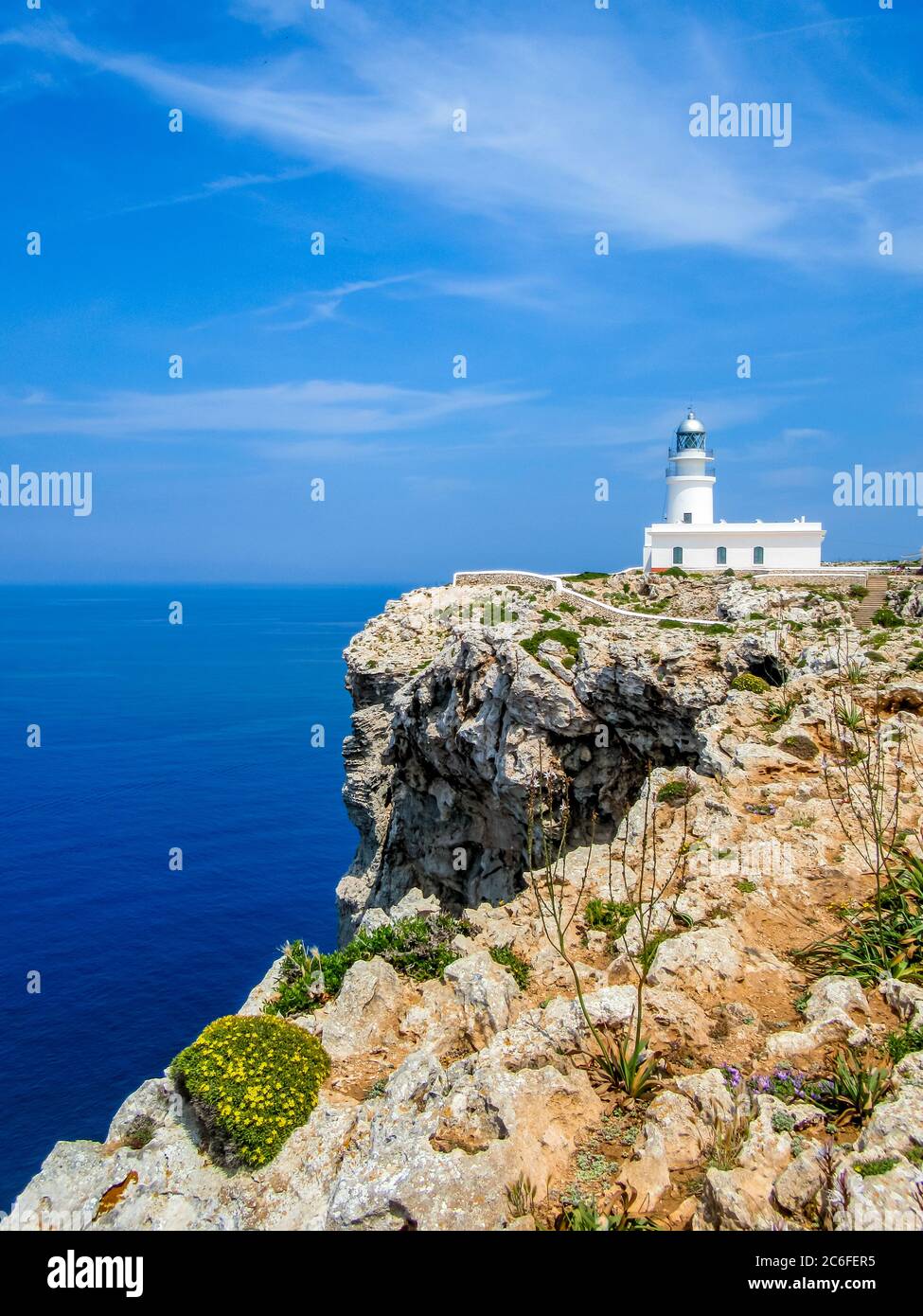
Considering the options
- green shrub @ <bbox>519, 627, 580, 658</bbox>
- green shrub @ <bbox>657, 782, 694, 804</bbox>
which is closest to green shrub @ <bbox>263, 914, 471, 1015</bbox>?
green shrub @ <bbox>657, 782, 694, 804</bbox>

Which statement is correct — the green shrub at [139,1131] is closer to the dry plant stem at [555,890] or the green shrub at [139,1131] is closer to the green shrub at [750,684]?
the dry plant stem at [555,890]

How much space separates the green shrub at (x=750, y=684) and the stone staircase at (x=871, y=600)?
7883mm

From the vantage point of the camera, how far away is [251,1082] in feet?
31.2

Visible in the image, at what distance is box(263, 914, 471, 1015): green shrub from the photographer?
1271 cm

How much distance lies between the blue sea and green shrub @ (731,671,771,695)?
30745 mm

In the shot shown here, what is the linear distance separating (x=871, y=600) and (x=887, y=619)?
24.0ft

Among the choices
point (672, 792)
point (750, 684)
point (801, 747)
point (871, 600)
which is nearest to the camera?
point (672, 792)

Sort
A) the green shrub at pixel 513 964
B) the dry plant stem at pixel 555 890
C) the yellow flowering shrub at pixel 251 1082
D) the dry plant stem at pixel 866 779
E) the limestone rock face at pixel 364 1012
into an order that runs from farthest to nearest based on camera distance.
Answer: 1. the dry plant stem at pixel 866 779
2. the green shrub at pixel 513 964
3. the limestone rock face at pixel 364 1012
4. the dry plant stem at pixel 555 890
5. the yellow flowering shrub at pixel 251 1082

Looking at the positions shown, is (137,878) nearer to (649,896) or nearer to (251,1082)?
(649,896)

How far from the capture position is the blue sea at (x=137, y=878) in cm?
3969

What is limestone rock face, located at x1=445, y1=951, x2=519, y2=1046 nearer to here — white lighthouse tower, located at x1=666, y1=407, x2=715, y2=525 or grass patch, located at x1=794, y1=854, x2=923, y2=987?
grass patch, located at x1=794, y1=854, x2=923, y2=987

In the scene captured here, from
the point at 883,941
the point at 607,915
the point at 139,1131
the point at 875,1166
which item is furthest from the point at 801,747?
the point at 139,1131

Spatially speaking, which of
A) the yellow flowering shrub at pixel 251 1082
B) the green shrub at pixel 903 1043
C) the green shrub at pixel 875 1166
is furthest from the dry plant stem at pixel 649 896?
the yellow flowering shrub at pixel 251 1082
